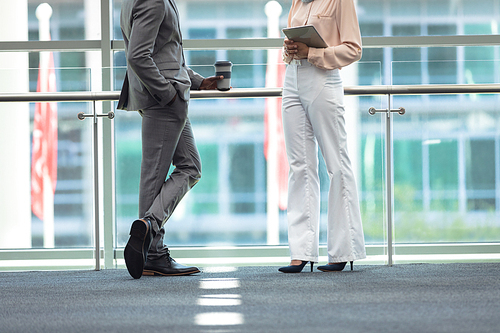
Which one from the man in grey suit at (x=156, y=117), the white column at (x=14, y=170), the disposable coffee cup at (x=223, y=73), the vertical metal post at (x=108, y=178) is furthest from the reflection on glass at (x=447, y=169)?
the white column at (x=14, y=170)

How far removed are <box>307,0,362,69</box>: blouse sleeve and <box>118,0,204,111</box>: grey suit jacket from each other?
52 centimetres

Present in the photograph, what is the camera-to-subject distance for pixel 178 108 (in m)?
2.22

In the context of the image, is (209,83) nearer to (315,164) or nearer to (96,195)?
(315,164)

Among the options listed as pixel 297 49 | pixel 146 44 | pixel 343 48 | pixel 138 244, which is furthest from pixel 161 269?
pixel 343 48

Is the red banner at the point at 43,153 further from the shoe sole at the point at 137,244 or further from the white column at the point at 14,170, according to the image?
the shoe sole at the point at 137,244

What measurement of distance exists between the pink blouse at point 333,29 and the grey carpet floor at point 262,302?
827mm

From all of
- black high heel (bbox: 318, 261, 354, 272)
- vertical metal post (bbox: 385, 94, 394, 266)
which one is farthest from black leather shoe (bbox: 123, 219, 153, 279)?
vertical metal post (bbox: 385, 94, 394, 266)

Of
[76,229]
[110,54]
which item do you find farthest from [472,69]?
[110,54]

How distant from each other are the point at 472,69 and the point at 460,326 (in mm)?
1683

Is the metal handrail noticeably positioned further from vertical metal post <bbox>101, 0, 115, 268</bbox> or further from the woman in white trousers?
the woman in white trousers

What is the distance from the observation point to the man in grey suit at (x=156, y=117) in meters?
2.10

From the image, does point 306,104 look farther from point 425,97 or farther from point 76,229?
point 76,229

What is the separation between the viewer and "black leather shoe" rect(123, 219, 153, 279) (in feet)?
6.77

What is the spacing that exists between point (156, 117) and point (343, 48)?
2.53 feet
